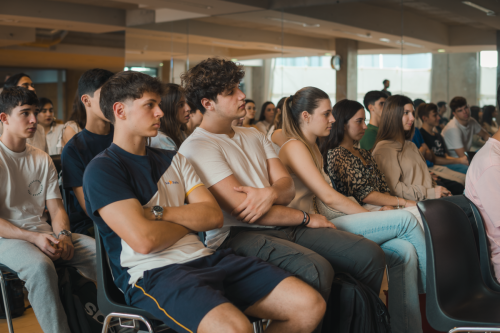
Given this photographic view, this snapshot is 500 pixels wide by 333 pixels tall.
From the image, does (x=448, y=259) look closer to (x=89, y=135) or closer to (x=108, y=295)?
(x=108, y=295)

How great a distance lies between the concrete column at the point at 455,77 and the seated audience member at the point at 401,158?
11.5 feet

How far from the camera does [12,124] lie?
242 centimetres

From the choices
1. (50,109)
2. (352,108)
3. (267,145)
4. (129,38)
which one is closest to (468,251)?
(267,145)

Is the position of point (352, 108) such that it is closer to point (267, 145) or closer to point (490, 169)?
point (267, 145)

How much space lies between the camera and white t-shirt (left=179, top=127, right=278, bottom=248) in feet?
6.78

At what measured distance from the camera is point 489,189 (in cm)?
188

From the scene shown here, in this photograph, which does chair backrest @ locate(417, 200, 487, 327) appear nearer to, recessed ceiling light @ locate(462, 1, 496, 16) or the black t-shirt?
the black t-shirt

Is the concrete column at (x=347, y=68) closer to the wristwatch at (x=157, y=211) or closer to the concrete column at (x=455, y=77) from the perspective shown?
the concrete column at (x=455, y=77)

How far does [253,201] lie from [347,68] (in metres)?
5.71

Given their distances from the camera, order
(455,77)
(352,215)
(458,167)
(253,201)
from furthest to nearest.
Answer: (455,77), (458,167), (352,215), (253,201)

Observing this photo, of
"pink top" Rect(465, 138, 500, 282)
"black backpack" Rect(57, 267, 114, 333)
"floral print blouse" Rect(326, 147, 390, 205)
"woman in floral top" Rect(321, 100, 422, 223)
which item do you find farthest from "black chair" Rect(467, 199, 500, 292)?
"black backpack" Rect(57, 267, 114, 333)

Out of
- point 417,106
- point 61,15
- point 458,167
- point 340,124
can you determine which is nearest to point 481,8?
point 417,106

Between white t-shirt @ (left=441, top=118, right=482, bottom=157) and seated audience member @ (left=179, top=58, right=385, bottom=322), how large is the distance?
4.74m

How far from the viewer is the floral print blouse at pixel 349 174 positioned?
2986 mm
